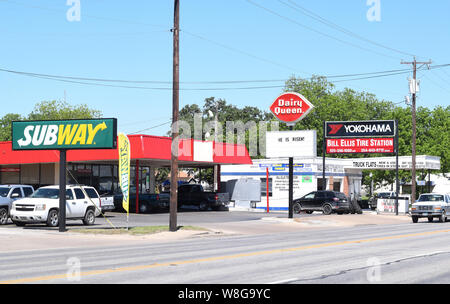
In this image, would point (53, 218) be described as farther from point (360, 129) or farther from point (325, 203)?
point (360, 129)

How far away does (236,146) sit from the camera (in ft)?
156

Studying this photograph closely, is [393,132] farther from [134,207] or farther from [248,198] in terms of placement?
[134,207]

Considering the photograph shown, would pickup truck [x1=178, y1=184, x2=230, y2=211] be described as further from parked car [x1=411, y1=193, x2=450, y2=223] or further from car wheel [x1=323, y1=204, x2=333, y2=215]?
parked car [x1=411, y1=193, x2=450, y2=223]

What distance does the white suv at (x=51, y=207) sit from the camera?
27.5 metres

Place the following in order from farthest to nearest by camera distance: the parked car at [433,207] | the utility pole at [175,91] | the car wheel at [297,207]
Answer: the car wheel at [297,207], the parked car at [433,207], the utility pole at [175,91]

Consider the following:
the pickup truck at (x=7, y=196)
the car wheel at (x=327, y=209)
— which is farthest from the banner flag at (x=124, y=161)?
the car wheel at (x=327, y=209)

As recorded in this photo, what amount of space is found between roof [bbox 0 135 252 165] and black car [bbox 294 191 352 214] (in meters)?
5.32

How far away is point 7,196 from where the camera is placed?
30.2 metres

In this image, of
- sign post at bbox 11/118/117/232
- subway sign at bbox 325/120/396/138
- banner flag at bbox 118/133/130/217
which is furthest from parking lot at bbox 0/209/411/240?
subway sign at bbox 325/120/396/138

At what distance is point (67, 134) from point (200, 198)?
2321 cm

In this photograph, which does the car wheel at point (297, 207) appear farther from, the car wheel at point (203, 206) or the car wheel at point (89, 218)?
the car wheel at point (89, 218)

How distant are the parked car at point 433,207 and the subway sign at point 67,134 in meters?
21.8
